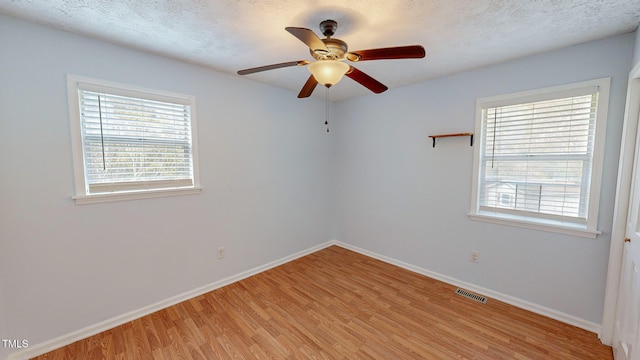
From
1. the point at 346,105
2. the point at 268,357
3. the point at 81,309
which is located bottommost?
the point at 268,357

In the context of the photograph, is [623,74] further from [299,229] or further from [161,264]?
[161,264]

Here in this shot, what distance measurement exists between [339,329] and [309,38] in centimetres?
216

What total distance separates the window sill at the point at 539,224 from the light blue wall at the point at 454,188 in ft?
0.16

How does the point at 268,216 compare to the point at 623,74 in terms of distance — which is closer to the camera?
the point at 623,74

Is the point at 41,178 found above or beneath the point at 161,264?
above

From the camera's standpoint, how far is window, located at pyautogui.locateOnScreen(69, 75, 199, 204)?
1.92 metres

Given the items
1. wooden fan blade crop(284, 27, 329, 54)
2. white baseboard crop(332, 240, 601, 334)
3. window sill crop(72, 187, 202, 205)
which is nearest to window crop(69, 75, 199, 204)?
window sill crop(72, 187, 202, 205)

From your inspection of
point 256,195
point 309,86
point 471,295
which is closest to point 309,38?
point 309,86

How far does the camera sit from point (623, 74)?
1831 mm

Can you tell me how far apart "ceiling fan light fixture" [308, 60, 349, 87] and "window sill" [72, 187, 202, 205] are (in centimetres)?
176

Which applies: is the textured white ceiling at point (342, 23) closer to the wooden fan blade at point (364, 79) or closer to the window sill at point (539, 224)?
the wooden fan blade at point (364, 79)

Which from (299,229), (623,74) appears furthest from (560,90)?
(299,229)

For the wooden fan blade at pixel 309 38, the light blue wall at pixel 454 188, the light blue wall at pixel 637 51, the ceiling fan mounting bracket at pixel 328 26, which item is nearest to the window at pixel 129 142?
the ceiling fan mounting bracket at pixel 328 26

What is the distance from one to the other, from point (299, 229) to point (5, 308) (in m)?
2.66
